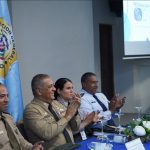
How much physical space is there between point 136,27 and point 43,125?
12.4 feet

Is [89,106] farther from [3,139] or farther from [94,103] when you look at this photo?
[3,139]

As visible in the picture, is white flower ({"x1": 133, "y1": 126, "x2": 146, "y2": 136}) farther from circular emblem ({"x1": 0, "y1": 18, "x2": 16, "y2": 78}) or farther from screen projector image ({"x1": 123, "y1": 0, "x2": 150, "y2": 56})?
screen projector image ({"x1": 123, "y1": 0, "x2": 150, "y2": 56})

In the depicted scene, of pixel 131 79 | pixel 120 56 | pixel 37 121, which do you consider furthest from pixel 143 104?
pixel 37 121

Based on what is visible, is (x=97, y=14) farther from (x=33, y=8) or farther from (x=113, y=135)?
(x=113, y=135)

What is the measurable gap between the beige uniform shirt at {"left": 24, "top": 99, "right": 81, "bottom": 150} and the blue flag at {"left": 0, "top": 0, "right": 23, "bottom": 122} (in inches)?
29.7

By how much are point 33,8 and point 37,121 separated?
2757mm

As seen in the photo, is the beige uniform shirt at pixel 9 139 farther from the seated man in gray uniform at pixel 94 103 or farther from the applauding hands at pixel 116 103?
the applauding hands at pixel 116 103

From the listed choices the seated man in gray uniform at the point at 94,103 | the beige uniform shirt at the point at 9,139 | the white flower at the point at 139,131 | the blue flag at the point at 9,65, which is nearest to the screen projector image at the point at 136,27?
the seated man in gray uniform at the point at 94,103

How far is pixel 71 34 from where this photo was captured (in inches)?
216

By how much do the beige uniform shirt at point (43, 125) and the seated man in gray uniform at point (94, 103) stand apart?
74 cm

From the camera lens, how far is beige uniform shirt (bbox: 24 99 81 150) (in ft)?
7.59

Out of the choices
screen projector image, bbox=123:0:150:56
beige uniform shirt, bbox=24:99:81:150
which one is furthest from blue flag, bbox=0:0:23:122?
screen projector image, bbox=123:0:150:56

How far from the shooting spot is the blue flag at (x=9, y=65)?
309cm

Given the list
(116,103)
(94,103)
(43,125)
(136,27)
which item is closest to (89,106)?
(94,103)
